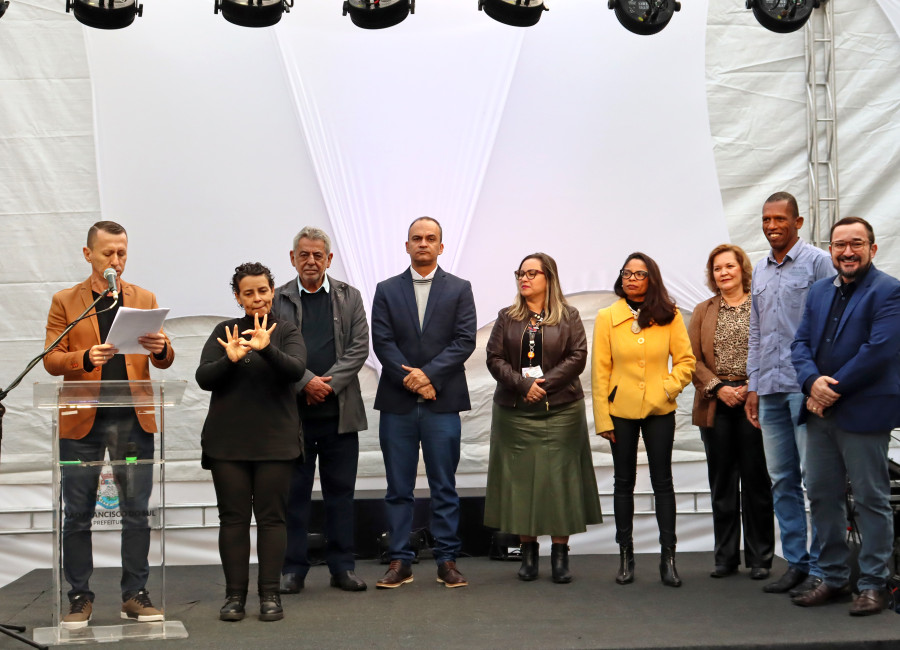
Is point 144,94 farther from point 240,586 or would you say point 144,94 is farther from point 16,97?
point 240,586

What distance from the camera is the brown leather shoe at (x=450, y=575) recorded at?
4289mm

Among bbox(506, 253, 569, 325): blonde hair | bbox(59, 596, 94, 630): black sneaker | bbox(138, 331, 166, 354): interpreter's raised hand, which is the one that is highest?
bbox(506, 253, 569, 325): blonde hair

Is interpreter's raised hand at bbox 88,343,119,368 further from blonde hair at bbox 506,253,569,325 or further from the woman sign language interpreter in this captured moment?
blonde hair at bbox 506,253,569,325

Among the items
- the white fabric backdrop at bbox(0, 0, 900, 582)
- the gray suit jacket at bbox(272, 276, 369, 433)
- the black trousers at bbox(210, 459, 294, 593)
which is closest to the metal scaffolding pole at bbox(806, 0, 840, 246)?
the white fabric backdrop at bbox(0, 0, 900, 582)

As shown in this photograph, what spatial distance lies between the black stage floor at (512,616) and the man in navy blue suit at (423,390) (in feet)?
0.78

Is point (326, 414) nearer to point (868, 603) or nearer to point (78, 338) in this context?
point (78, 338)

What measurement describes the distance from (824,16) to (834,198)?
1.05 m

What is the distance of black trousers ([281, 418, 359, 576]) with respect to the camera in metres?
4.23

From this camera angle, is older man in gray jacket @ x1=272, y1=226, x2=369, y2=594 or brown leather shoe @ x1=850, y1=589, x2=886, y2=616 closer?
brown leather shoe @ x1=850, y1=589, x2=886, y2=616

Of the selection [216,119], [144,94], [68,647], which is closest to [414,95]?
[216,119]

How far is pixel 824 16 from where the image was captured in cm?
540

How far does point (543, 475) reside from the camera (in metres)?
4.31

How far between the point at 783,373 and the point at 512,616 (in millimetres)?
1539

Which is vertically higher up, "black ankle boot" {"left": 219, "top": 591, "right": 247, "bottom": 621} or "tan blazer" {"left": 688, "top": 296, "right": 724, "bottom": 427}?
"tan blazer" {"left": 688, "top": 296, "right": 724, "bottom": 427}
